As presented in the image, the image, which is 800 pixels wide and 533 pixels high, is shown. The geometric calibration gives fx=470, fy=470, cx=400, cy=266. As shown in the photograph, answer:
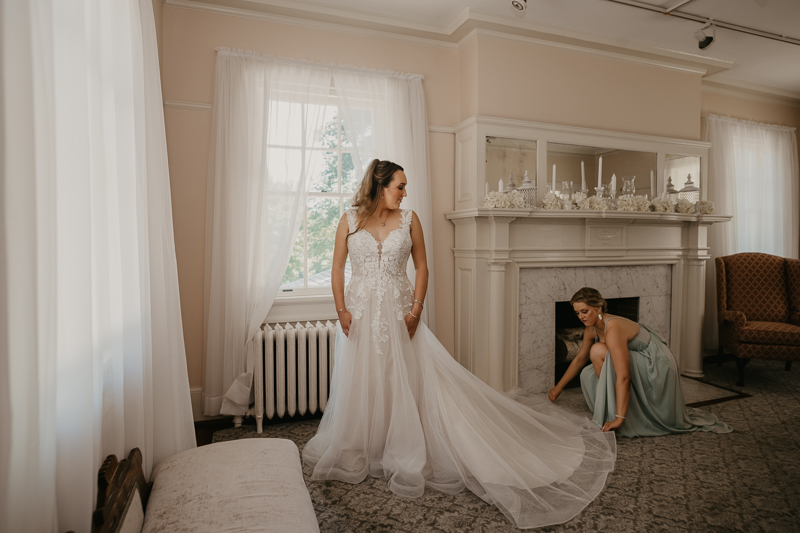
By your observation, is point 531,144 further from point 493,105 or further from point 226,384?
point 226,384

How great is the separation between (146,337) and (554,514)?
193cm

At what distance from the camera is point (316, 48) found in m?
3.65

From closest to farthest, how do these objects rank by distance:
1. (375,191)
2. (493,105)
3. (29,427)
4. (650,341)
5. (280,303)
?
1. (29,427)
2. (375,191)
3. (650,341)
4. (280,303)
5. (493,105)

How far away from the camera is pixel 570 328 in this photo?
4.62 meters

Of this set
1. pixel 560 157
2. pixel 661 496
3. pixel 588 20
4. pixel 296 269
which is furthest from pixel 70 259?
pixel 588 20

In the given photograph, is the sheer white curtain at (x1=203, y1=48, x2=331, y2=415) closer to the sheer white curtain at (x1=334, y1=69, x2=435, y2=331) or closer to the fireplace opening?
the sheer white curtain at (x1=334, y1=69, x2=435, y2=331)

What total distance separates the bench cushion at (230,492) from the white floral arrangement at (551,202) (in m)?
2.96

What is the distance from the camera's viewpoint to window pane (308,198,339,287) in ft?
12.5

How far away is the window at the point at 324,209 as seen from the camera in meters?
3.78

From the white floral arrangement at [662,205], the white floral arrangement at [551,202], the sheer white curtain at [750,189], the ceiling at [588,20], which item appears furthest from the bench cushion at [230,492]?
the sheer white curtain at [750,189]

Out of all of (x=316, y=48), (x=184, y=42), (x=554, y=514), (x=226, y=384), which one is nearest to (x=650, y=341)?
(x=554, y=514)

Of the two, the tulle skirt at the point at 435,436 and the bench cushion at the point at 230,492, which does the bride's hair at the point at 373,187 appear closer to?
the tulle skirt at the point at 435,436

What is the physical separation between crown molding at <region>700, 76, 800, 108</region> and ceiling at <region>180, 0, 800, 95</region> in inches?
27.3

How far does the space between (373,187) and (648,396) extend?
2366 millimetres
